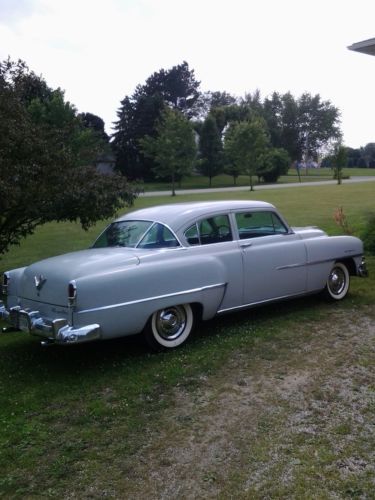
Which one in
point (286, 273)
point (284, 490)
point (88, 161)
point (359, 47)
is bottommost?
point (284, 490)

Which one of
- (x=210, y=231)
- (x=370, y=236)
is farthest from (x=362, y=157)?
(x=210, y=231)

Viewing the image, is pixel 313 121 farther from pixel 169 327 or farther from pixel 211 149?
pixel 169 327

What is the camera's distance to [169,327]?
5.25m

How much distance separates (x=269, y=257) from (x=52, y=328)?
2.58 meters

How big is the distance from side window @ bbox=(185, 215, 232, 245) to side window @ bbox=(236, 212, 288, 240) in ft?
0.62

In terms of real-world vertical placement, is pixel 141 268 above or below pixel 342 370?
above

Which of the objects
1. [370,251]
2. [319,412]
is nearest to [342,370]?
[319,412]

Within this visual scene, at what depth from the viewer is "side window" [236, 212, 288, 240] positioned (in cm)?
609

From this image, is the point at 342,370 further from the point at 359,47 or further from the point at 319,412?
the point at 359,47

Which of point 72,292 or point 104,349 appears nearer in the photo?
point 72,292

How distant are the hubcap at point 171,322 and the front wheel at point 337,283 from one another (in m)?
2.38

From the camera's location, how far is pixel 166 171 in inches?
1757

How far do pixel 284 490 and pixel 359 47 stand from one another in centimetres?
886

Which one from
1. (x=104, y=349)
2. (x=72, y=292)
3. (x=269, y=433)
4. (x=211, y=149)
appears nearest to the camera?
(x=269, y=433)
